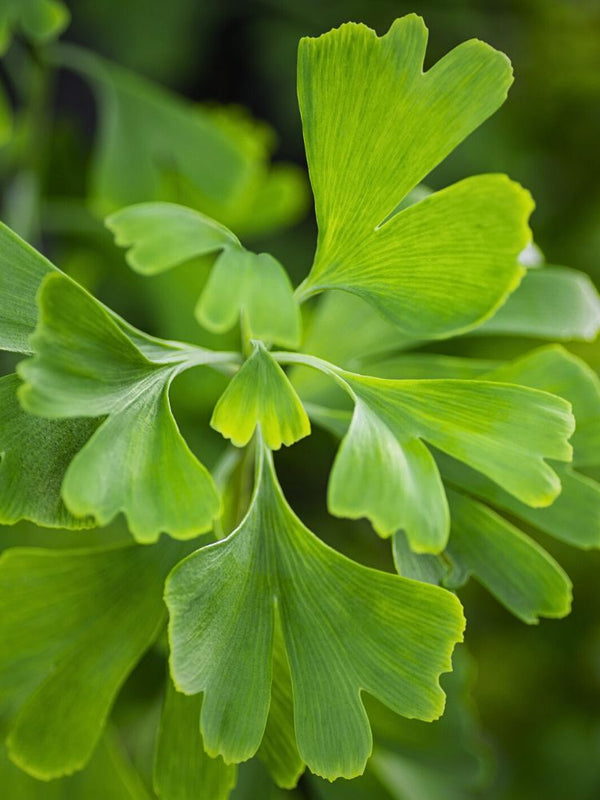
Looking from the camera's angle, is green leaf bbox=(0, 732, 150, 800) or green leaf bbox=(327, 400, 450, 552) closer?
green leaf bbox=(327, 400, 450, 552)

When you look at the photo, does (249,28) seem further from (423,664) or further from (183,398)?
(423,664)

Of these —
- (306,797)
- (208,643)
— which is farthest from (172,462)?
(306,797)

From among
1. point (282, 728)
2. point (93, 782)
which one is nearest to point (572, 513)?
point (282, 728)

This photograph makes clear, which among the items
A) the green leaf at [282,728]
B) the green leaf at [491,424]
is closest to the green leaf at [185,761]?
the green leaf at [282,728]

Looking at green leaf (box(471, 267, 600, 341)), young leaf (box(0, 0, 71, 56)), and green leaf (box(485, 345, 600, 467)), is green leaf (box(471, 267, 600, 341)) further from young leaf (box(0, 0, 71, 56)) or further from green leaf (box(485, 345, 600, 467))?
young leaf (box(0, 0, 71, 56))

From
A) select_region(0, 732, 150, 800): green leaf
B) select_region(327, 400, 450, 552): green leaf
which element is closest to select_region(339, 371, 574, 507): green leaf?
select_region(327, 400, 450, 552): green leaf

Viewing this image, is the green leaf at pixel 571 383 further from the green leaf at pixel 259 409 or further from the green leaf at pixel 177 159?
the green leaf at pixel 177 159

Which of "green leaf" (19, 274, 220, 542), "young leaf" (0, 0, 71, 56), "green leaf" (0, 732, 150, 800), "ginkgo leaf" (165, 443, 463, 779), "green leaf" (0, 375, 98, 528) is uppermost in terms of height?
"young leaf" (0, 0, 71, 56)
